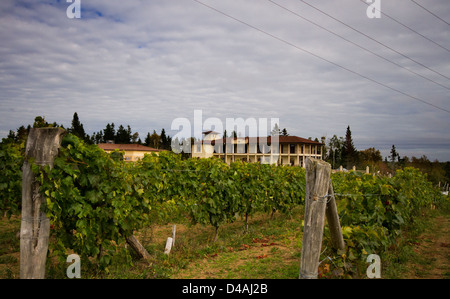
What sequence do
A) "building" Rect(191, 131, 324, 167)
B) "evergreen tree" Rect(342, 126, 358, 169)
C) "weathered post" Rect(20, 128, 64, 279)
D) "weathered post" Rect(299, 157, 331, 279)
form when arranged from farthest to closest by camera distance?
1. "evergreen tree" Rect(342, 126, 358, 169)
2. "building" Rect(191, 131, 324, 167)
3. "weathered post" Rect(20, 128, 64, 279)
4. "weathered post" Rect(299, 157, 331, 279)

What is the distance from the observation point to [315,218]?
10.6 ft

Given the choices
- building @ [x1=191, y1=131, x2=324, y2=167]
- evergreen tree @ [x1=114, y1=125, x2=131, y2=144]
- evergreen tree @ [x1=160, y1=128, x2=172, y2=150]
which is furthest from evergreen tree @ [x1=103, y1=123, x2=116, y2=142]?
building @ [x1=191, y1=131, x2=324, y2=167]

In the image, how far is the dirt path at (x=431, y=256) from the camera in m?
4.98

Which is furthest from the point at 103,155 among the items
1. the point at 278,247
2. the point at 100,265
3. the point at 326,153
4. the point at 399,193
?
the point at 326,153

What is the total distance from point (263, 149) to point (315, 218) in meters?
47.5

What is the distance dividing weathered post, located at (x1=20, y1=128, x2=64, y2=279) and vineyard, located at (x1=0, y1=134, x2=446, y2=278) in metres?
0.11

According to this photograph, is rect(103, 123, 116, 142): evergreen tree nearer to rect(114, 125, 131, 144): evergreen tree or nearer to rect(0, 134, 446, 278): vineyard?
rect(114, 125, 131, 144): evergreen tree

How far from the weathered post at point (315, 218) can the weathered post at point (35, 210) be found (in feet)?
10.9

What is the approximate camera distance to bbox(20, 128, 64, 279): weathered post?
354 centimetres

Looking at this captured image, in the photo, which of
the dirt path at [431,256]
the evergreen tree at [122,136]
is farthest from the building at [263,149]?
the dirt path at [431,256]

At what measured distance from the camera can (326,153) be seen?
68188mm

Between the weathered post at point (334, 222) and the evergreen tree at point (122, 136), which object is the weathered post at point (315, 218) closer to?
the weathered post at point (334, 222)
